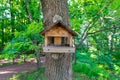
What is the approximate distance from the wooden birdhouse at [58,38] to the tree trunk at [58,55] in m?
0.11

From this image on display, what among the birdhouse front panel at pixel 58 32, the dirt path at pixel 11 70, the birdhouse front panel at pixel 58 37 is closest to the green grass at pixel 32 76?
the dirt path at pixel 11 70

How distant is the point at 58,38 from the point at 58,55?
217mm

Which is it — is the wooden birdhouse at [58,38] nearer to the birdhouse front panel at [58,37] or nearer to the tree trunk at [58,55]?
the birdhouse front panel at [58,37]

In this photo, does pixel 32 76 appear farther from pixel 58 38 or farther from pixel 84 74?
pixel 58 38

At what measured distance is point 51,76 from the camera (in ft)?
8.54

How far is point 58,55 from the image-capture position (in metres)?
2.55

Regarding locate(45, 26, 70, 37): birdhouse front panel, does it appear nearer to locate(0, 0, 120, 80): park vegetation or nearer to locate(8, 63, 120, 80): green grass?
locate(0, 0, 120, 80): park vegetation

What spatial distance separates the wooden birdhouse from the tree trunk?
11 centimetres

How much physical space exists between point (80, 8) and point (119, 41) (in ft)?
21.3

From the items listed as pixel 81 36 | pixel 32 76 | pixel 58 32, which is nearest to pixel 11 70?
pixel 32 76

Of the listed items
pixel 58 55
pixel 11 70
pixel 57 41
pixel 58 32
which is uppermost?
pixel 58 32

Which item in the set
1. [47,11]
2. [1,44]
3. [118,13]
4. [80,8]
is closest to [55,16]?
[47,11]

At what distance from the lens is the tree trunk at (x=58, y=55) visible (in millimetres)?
2541

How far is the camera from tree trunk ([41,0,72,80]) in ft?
8.34
